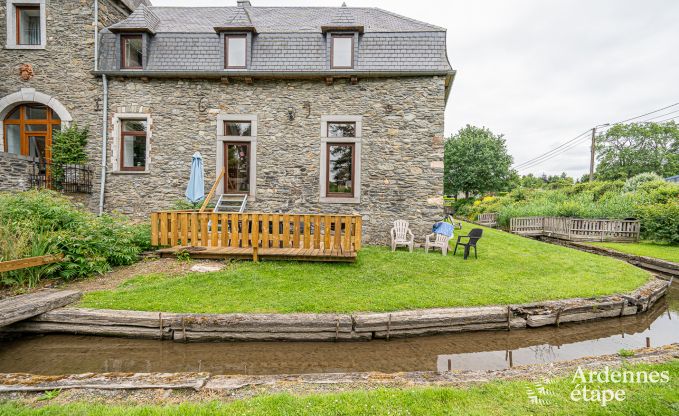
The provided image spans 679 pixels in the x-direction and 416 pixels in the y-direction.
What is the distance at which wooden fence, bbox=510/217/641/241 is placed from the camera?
12930mm

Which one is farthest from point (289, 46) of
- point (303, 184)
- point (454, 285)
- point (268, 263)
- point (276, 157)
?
point (454, 285)

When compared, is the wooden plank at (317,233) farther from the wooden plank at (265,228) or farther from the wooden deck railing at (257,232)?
the wooden plank at (265,228)

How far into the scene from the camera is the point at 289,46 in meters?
9.49

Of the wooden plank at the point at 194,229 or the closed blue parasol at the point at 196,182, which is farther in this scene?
the closed blue parasol at the point at 196,182

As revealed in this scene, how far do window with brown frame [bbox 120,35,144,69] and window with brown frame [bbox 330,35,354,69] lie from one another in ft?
19.6

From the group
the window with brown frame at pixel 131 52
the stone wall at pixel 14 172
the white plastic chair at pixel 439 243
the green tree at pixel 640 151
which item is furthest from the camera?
the green tree at pixel 640 151

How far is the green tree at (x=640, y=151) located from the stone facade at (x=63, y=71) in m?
51.8

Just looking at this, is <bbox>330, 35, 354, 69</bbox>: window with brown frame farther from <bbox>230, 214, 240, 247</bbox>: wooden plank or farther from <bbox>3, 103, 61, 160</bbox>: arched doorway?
<bbox>3, 103, 61, 160</bbox>: arched doorway

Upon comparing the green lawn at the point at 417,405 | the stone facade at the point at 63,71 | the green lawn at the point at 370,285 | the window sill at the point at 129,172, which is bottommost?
the green lawn at the point at 417,405

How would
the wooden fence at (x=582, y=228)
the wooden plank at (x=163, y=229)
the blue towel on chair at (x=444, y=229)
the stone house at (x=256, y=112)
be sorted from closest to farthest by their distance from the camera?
the wooden plank at (x=163, y=229) < the blue towel on chair at (x=444, y=229) < the stone house at (x=256, y=112) < the wooden fence at (x=582, y=228)

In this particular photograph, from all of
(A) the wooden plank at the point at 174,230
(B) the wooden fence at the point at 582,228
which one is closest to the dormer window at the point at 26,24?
(A) the wooden plank at the point at 174,230

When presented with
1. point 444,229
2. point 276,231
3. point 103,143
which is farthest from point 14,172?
point 444,229

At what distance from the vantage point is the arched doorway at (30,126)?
9742 millimetres

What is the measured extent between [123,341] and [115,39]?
32.0 feet
